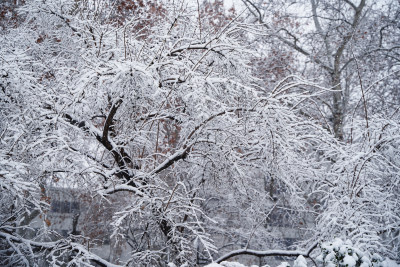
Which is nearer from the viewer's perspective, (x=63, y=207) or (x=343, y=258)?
(x=343, y=258)

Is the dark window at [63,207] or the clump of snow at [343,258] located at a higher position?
the clump of snow at [343,258]

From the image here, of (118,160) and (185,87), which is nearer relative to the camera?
(185,87)

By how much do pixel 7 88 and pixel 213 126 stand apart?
2.63m

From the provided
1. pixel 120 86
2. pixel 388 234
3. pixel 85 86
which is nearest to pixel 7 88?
pixel 85 86

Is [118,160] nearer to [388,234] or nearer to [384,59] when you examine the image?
[388,234]

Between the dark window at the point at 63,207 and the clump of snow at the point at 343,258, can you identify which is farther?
the dark window at the point at 63,207

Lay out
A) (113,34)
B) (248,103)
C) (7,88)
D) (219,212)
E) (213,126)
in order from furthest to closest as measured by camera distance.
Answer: (219,212) < (113,34) < (213,126) < (248,103) < (7,88)

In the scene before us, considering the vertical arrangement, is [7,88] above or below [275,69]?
below

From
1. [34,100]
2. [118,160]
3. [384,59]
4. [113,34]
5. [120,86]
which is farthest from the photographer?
[384,59]

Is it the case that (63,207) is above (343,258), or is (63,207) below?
below

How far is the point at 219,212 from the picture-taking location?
35.0 ft

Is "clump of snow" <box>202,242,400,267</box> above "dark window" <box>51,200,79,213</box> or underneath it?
above

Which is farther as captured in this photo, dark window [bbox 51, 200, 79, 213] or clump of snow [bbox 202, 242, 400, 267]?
dark window [bbox 51, 200, 79, 213]

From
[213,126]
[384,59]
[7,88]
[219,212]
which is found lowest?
[219,212]
